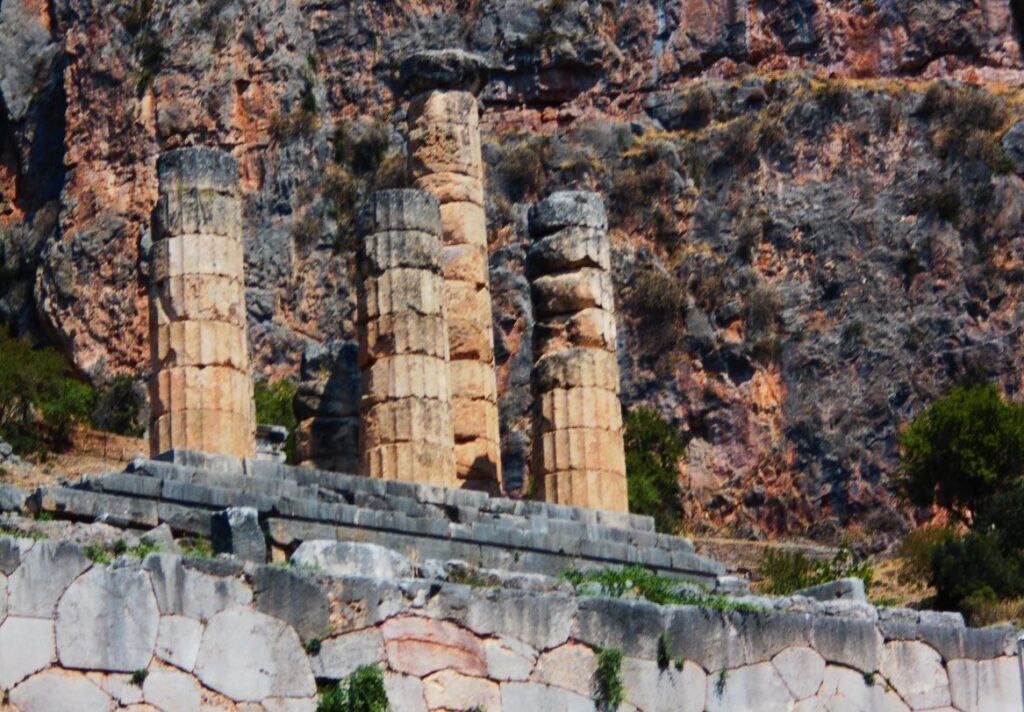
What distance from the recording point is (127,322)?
177 ft

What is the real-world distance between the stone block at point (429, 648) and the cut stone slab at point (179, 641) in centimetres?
141

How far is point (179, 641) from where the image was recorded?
16.9 metres

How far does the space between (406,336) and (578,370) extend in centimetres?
211


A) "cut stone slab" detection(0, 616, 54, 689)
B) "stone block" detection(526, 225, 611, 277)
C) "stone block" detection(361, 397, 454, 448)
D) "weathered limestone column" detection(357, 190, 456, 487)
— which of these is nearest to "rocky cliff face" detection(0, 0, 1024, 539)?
"stone block" detection(526, 225, 611, 277)

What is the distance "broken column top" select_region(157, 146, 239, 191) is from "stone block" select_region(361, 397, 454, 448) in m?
3.09

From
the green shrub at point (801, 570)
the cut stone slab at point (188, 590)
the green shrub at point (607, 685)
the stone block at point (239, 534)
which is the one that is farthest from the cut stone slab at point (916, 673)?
the green shrub at point (801, 570)

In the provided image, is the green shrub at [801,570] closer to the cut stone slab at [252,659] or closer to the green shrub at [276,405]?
the green shrub at [276,405]

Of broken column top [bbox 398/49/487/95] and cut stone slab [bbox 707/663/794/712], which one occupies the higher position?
broken column top [bbox 398/49/487/95]

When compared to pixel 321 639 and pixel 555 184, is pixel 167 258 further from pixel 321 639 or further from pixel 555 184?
pixel 555 184

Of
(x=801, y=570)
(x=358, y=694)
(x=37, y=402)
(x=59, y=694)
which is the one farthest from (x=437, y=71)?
(x=59, y=694)

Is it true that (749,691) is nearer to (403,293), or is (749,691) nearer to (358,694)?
(358,694)

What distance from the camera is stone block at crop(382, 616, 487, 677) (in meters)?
17.8

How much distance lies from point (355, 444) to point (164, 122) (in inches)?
993

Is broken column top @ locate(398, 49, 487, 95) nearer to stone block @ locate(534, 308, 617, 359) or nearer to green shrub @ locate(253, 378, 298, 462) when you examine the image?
stone block @ locate(534, 308, 617, 359)
